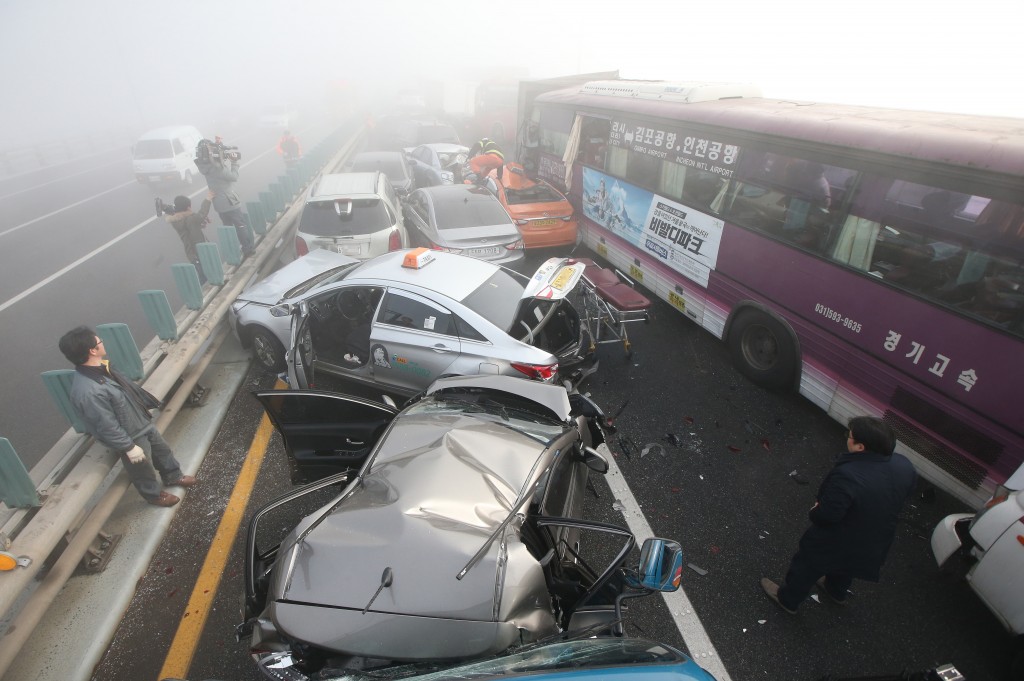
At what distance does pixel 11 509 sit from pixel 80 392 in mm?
905

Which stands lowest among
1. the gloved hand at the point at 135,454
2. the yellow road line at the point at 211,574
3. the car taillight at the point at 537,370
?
the yellow road line at the point at 211,574

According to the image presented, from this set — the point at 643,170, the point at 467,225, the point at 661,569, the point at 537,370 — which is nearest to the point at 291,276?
the point at 467,225

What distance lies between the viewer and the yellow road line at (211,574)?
325cm

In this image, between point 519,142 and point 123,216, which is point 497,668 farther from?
point 123,216

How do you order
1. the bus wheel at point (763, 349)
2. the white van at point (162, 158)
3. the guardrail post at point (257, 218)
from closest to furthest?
the bus wheel at point (763, 349) < the guardrail post at point (257, 218) < the white van at point (162, 158)

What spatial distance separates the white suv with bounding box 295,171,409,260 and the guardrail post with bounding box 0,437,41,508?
516cm

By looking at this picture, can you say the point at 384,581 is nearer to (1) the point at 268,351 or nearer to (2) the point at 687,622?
(2) the point at 687,622

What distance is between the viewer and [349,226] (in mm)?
8008

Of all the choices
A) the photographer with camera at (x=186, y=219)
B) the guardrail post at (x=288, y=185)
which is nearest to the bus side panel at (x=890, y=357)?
the photographer with camera at (x=186, y=219)

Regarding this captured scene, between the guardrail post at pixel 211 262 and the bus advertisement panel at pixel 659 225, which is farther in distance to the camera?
the guardrail post at pixel 211 262

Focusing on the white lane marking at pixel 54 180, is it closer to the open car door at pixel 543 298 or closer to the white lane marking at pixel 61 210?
the white lane marking at pixel 61 210

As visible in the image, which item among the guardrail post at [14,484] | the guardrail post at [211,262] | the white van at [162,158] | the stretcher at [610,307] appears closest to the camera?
the guardrail post at [14,484]

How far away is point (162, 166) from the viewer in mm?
16750

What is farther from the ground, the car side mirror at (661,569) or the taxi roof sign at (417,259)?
the taxi roof sign at (417,259)
